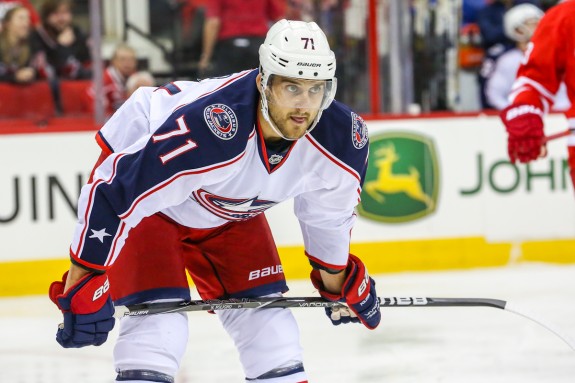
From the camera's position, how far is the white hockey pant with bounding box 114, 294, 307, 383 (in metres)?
2.71

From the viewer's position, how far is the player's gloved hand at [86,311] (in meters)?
2.60

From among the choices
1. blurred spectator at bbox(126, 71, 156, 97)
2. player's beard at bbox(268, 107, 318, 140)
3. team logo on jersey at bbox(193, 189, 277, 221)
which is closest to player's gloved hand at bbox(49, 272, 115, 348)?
team logo on jersey at bbox(193, 189, 277, 221)

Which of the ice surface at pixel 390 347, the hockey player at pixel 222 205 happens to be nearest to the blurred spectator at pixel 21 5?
the ice surface at pixel 390 347

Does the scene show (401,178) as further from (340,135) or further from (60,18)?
(340,135)

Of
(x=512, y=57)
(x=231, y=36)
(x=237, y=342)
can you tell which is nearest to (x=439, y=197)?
(x=512, y=57)

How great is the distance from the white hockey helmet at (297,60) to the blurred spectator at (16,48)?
3.22 metres

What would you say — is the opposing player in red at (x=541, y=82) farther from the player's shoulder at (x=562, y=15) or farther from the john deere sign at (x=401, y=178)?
the john deere sign at (x=401, y=178)

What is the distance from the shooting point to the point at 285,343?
2.84m

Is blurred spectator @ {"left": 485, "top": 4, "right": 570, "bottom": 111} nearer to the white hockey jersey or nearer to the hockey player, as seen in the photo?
the hockey player

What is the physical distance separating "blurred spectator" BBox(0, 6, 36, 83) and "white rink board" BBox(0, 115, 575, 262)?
32 cm

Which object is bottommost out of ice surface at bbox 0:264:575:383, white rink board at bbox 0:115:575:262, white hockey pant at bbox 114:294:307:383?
ice surface at bbox 0:264:575:383

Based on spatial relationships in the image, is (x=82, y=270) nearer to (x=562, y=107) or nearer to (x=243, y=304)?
(x=243, y=304)

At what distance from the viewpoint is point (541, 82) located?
3963 mm

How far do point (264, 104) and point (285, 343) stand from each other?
61 cm
